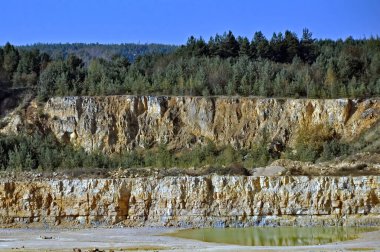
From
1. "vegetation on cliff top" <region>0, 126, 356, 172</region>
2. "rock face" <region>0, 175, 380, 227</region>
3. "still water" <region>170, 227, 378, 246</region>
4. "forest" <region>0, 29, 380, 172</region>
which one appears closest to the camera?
"still water" <region>170, 227, 378, 246</region>

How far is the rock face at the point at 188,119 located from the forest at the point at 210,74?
202cm

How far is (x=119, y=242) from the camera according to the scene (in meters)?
33.7

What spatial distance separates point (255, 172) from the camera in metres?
46.4

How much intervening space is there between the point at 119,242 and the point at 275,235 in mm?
7054

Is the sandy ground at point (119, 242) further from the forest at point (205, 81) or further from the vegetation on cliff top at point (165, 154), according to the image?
the vegetation on cliff top at point (165, 154)

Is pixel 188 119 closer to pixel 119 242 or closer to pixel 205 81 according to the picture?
pixel 205 81

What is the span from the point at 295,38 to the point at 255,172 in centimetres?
4424

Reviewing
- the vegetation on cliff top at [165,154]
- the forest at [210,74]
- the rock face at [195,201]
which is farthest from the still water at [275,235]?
the forest at [210,74]

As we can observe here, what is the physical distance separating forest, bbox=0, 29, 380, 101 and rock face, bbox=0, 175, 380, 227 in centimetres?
2299

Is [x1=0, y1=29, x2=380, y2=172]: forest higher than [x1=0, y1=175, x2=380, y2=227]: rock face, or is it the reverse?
[x1=0, y1=29, x2=380, y2=172]: forest

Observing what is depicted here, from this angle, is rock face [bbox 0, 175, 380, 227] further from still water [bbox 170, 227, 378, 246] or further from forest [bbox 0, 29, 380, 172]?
forest [bbox 0, 29, 380, 172]

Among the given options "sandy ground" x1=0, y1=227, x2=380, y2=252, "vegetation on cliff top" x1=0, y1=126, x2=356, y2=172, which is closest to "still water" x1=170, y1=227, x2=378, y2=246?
"sandy ground" x1=0, y1=227, x2=380, y2=252

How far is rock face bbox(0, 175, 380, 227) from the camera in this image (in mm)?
39656

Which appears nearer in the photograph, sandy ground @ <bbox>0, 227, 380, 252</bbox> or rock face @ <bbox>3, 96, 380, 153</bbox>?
sandy ground @ <bbox>0, 227, 380, 252</bbox>
